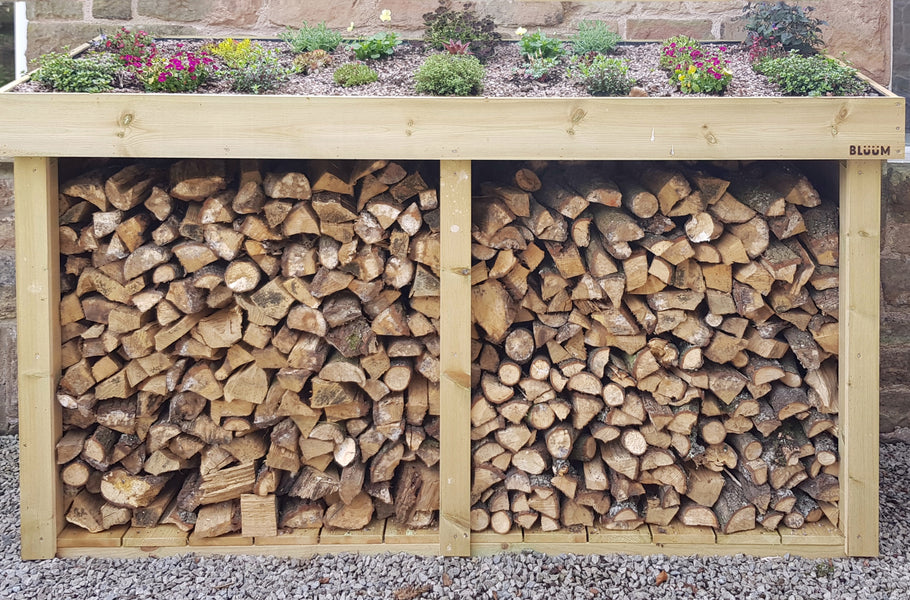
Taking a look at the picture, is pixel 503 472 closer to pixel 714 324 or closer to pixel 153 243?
pixel 714 324

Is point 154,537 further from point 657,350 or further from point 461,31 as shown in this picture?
point 461,31

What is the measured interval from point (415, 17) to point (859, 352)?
2.77 metres

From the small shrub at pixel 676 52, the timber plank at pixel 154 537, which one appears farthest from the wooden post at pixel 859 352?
the timber plank at pixel 154 537

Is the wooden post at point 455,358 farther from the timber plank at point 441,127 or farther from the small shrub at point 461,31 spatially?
the small shrub at point 461,31

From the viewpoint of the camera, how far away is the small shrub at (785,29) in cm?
362

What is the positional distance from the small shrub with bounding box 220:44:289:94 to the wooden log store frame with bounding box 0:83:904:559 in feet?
1.41

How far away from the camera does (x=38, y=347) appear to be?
9.75 feet

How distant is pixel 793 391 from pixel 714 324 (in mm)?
410

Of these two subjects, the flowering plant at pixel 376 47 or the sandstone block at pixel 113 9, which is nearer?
the flowering plant at pixel 376 47

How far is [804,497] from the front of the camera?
10.4 feet

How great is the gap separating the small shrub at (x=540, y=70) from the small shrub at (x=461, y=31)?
1.02 feet

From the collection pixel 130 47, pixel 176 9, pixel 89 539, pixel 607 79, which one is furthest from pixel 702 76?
pixel 89 539

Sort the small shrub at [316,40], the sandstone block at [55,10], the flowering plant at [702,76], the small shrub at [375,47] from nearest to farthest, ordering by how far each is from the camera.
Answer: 1. the flowering plant at [702,76]
2. the small shrub at [375,47]
3. the small shrub at [316,40]
4. the sandstone block at [55,10]

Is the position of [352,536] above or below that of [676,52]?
below
